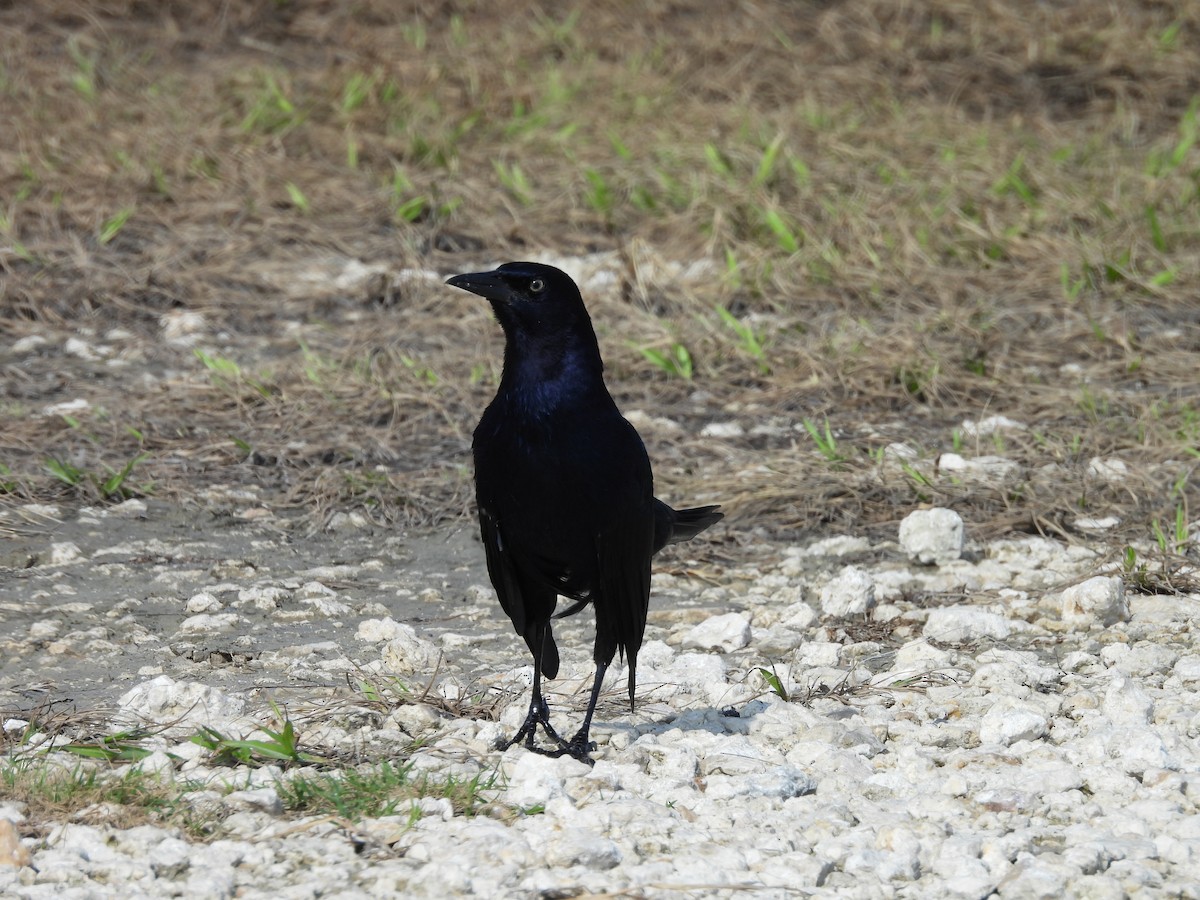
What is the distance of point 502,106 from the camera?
849 centimetres

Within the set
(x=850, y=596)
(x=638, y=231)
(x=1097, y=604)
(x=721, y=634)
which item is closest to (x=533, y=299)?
(x=721, y=634)

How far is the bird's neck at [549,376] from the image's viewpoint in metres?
3.16

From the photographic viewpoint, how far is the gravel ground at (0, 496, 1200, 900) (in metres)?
2.58

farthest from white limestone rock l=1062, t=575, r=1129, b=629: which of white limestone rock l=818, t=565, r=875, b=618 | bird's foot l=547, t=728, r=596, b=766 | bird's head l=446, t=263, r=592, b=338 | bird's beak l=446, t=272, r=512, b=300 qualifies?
bird's beak l=446, t=272, r=512, b=300

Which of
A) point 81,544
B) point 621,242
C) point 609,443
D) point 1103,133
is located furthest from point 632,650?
point 1103,133

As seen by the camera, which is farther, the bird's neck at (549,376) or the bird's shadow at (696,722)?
the bird's shadow at (696,722)

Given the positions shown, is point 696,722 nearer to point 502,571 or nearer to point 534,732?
point 534,732

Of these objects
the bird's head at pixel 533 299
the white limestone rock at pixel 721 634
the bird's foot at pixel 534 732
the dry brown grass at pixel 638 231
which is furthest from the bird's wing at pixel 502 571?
the dry brown grass at pixel 638 231

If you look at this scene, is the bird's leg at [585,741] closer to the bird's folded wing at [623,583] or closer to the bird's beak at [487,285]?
the bird's folded wing at [623,583]

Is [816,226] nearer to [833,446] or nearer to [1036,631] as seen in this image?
[833,446]

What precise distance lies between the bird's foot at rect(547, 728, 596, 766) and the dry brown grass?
1674 millimetres

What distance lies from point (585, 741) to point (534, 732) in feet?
0.48

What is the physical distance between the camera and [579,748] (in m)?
3.19

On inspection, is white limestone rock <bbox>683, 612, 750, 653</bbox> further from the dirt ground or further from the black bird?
the dirt ground
